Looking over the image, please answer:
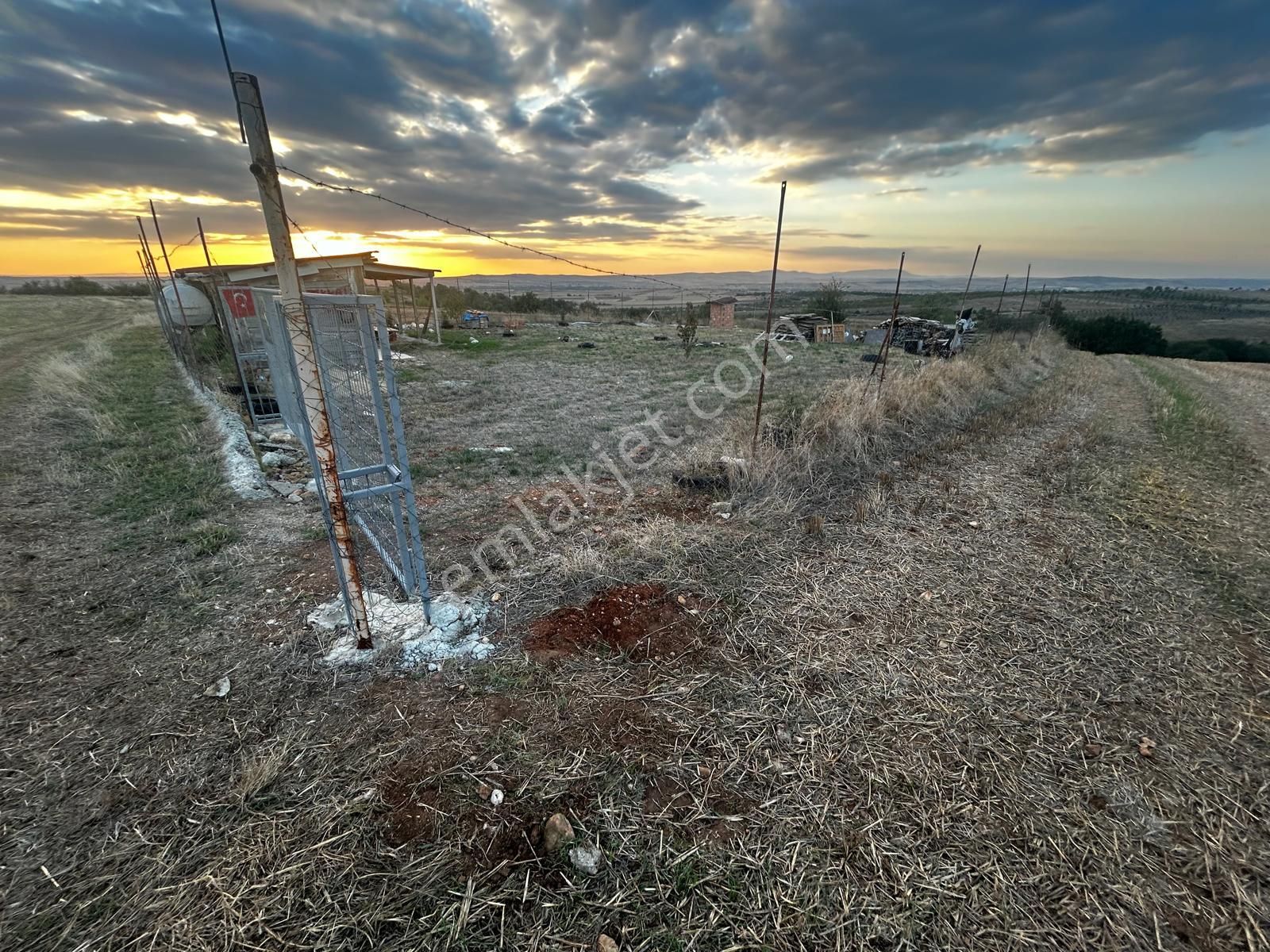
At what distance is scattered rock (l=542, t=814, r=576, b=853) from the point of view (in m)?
2.08

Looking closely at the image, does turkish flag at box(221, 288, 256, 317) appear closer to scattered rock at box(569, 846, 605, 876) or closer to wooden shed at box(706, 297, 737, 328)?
scattered rock at box(569, 846, 605, 876)

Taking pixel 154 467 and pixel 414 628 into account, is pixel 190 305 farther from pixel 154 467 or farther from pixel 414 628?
pixel 414 628

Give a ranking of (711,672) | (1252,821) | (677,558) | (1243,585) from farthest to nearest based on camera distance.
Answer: (677,558) → (1243,585) → (711,672) → (1252,821)

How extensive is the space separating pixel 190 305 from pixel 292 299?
55.7 ft

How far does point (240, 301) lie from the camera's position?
8266 millimetres

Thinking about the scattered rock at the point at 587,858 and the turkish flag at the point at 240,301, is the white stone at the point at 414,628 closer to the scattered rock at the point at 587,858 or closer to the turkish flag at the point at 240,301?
the scattered rock at the point at 587,858

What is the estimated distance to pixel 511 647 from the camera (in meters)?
3.21

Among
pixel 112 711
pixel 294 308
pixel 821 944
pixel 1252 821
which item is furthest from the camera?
pixel 112 711

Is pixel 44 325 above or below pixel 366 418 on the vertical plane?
below

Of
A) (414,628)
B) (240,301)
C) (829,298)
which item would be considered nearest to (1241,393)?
(414,628)

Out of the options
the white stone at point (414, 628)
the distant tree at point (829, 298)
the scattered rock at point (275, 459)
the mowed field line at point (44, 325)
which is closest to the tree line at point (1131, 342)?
the distant tree at point (829, 298)

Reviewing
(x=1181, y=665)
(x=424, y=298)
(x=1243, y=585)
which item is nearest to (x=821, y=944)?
(x=1181, y=665)

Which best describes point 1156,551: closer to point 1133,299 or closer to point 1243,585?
point 1243,585

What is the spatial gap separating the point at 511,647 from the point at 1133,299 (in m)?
105
